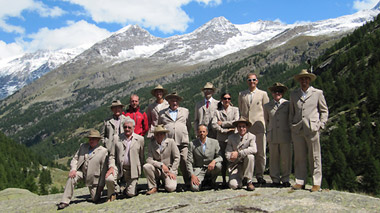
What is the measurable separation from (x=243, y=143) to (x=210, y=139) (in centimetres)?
128

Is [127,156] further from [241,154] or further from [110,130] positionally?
[241,154]

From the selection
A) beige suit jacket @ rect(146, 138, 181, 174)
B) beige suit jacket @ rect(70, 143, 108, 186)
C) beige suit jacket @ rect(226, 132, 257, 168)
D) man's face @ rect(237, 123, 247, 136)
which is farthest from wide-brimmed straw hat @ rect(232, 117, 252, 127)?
beige suit jacket @ rect(70, 143, 108, 186)

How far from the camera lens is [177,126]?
→ 13148 millimetres

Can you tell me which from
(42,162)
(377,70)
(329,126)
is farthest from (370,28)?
(42,162)

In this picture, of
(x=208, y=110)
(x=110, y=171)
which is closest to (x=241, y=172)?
(x=208, y=110)

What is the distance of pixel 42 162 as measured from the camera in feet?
419

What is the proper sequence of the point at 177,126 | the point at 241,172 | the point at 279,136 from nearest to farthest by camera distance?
the point at 279,136
the point at 241,172
the point at 177,126

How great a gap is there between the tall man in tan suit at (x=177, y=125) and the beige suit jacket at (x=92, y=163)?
2565 mm

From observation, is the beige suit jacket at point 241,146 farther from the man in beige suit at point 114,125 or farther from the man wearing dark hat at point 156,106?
the man in beige suit at point 114,125

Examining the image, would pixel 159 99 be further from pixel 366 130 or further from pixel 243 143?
pixel 366 130

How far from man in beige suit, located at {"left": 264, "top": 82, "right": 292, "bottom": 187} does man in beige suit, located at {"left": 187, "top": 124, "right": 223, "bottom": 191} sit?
1.95 meters

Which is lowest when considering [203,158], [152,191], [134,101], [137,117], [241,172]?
[152,191]

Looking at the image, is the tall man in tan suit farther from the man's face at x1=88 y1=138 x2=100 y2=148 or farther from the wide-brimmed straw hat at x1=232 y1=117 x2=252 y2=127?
the man's face at x1=88 y1=138 x2=100 y2=148

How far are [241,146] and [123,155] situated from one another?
4.29 m
